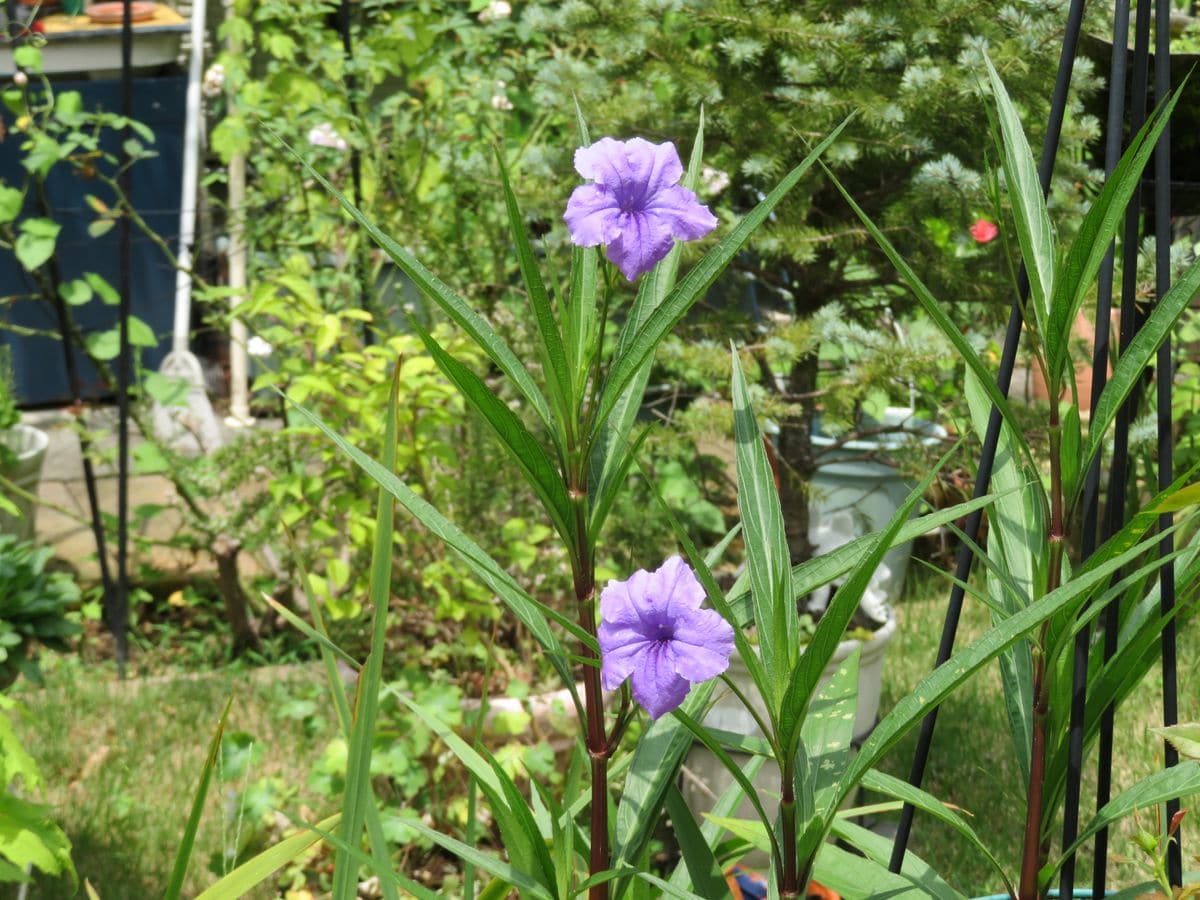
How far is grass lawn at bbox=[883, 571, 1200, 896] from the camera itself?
6.82ft

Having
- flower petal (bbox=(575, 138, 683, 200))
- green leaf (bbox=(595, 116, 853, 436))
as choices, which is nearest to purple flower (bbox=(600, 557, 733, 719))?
green leaf (bbox=(595, 116, 853, 436))

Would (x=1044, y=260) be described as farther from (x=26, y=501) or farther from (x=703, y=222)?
(x=26, y=501)

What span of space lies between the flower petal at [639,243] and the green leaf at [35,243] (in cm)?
230

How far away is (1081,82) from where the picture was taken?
194cm

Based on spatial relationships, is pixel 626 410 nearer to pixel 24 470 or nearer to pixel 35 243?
pixel 35 243

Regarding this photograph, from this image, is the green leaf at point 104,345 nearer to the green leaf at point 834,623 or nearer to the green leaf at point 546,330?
the green leaf at point 546,330

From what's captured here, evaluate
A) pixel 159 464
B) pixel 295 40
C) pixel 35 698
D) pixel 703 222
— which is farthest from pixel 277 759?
pixel 295 40

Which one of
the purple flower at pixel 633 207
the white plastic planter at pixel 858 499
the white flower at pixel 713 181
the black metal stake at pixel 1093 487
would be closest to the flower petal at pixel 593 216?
the purple flower at pixel 633 207

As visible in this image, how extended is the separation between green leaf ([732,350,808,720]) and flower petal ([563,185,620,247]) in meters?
0.10

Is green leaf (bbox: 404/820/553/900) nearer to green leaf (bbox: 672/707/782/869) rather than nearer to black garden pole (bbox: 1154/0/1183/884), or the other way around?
green leaf (bbox: 672/707/782/869)

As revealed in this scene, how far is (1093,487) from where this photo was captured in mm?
881

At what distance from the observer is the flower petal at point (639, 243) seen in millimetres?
738

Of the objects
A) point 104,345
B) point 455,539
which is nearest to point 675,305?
point 455,539

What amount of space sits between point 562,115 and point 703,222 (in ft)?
5.78
